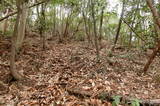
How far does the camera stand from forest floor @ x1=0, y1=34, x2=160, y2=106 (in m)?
4.63

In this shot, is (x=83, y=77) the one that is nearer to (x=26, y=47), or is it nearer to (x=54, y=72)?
(x=54, y=72)

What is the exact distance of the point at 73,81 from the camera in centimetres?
547

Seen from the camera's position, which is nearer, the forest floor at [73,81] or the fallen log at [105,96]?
the fallen log at [105,96]

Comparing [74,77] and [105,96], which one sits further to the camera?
[74,77]

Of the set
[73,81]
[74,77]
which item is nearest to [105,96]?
[73,81]

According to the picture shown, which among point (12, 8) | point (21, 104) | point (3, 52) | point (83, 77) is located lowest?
point (21, 104)

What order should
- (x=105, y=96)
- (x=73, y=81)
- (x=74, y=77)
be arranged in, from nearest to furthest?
(x=105, y=96) < (x=73, y=81) < (x=74, y=77)

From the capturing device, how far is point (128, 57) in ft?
27.6

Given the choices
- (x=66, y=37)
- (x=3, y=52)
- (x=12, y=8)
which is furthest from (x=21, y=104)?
(x=66, y=37)

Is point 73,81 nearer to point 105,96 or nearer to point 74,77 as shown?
point 74,77

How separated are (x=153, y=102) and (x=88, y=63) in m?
3.15

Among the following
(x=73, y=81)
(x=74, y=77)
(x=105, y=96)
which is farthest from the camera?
(x=74, y=77)

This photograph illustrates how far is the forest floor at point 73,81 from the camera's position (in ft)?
15.2

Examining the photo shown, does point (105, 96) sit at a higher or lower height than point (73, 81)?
lower
